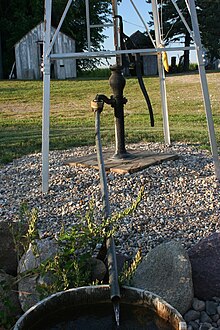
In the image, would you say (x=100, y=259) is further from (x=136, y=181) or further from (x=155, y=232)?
(x=136, y=181)

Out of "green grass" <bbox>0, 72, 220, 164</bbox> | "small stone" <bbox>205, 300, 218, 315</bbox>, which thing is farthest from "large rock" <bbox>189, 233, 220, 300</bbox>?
"green grass" <bbox>0, 72, 220, 164</bbox>

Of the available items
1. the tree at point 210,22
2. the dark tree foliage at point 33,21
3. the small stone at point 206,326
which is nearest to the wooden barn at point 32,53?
the dark tree foliage at point 33,21

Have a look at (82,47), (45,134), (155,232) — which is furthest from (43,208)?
(82,47)

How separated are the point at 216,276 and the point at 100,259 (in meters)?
0.62

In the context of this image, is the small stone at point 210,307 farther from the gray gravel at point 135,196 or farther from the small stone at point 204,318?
the gray gravel at point 135,196

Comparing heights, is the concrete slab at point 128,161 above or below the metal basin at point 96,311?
above

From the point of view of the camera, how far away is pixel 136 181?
408cm

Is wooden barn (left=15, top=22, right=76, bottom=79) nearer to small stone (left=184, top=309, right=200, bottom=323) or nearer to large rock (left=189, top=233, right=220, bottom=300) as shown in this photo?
large rock (left=189, top=233, right=220, bottom=300)

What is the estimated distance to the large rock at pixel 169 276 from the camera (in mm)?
2268

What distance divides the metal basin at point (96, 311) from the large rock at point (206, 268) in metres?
0.55

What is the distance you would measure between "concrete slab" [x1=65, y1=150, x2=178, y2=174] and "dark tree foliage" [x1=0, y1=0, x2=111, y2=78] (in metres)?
16.8

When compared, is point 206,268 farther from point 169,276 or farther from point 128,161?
point 128,161

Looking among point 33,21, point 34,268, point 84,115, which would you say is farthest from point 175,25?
point 34,268

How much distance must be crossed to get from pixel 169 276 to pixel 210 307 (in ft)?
0.90
